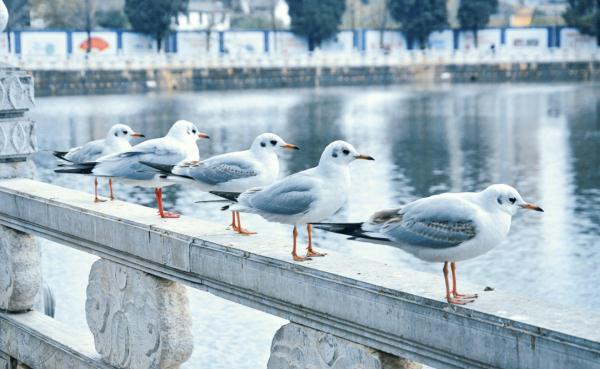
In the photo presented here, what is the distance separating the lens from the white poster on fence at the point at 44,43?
230ft

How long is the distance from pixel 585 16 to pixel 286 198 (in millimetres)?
78962

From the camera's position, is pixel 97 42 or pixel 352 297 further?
pixel 97 42

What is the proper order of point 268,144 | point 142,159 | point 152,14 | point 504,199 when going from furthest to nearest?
point 152,14 → point 142,159 → point 268,144 → point 504,199

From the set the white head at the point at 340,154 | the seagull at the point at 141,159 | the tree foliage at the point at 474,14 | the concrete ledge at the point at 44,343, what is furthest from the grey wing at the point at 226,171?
the tree foliage at the point at 474,14

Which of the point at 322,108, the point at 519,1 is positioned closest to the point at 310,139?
the point at 322,108

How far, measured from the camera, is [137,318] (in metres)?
5.11

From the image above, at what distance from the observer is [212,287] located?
15.6 feet

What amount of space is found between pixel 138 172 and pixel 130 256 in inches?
37.3

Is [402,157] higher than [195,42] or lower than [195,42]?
lower

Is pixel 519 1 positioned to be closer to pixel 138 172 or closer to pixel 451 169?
pixel 451 169

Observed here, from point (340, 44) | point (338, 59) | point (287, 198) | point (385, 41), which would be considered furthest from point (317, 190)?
point (385, 41)

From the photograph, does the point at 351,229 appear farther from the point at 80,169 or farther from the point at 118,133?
the point at 118,133

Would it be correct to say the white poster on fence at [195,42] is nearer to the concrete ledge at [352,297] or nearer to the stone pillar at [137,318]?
the stone pillar at [137,318]

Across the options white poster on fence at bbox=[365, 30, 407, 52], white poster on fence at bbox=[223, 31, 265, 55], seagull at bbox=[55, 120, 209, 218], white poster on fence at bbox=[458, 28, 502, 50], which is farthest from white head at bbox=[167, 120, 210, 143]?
white poster on fence at bbox=[458, 28, 502, 50]
